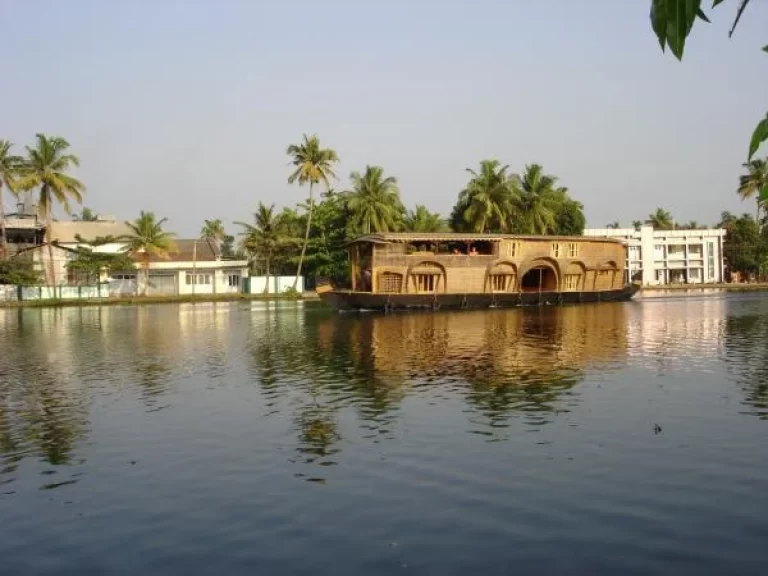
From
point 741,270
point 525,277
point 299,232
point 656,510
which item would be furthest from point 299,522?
point 741,270

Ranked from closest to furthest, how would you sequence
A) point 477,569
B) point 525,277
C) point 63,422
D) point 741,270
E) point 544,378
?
point 477,569
point 63,422
point 544,378
point 525,277
point 741,270

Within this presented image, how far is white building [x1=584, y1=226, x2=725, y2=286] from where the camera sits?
89875mm

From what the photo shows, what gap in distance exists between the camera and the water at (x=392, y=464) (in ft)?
23.7

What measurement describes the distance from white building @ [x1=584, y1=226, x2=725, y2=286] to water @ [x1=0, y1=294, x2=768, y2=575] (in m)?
71.2

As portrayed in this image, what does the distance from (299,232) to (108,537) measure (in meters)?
64.2

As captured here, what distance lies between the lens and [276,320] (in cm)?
3831

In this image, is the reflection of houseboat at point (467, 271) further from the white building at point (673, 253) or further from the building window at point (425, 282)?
the white building at point (673, 253)

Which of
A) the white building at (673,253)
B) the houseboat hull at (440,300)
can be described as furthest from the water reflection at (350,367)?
the white building at (673,253)

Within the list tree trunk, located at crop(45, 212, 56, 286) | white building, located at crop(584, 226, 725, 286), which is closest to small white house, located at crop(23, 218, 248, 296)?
tree trunk, located at crop(45, 212, 56, 286)

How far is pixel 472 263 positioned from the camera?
150 ft

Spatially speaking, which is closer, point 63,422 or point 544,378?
point 63,422

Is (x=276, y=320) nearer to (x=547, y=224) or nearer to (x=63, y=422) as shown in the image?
(x=63, y=422)

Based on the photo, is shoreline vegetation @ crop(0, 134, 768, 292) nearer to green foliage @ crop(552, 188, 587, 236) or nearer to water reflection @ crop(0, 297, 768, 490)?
green foliage @ crop(552, 188, 587, 236)

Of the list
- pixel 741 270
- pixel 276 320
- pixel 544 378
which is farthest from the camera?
pixel 741 270
